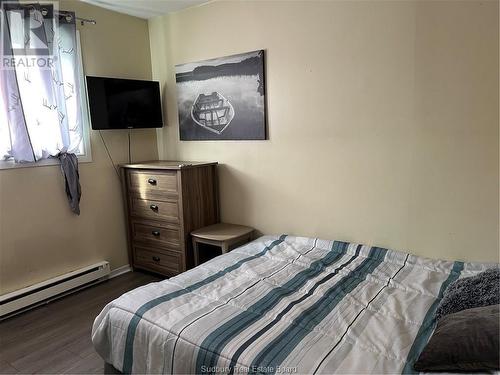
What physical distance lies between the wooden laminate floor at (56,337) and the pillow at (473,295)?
1802 mm

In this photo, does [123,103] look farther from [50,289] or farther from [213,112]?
[50,289]

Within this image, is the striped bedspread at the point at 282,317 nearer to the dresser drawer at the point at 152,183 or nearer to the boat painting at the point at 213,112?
the dresser drawer at the point at 152,183

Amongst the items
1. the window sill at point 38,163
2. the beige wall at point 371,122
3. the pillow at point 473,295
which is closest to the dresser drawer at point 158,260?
the beige wall at point 371,122

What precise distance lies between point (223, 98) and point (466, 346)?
2408mm

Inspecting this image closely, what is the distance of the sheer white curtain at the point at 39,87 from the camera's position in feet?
7.80

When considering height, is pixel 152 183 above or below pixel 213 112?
below

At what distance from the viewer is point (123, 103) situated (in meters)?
3.01

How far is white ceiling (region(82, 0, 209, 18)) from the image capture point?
2891 millimetres

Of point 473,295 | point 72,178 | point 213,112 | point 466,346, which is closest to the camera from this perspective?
point 466,346

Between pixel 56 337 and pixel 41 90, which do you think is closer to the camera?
pixel 56 337

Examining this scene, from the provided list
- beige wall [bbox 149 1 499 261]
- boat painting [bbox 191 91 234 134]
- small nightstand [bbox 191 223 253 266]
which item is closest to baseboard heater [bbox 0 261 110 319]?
small nightstand [bbox 191 223 253 266]

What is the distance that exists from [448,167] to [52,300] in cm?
301

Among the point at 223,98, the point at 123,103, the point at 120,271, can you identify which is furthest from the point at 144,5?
the point at 120,271

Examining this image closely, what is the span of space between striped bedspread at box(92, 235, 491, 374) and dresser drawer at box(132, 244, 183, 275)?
0.81 m
